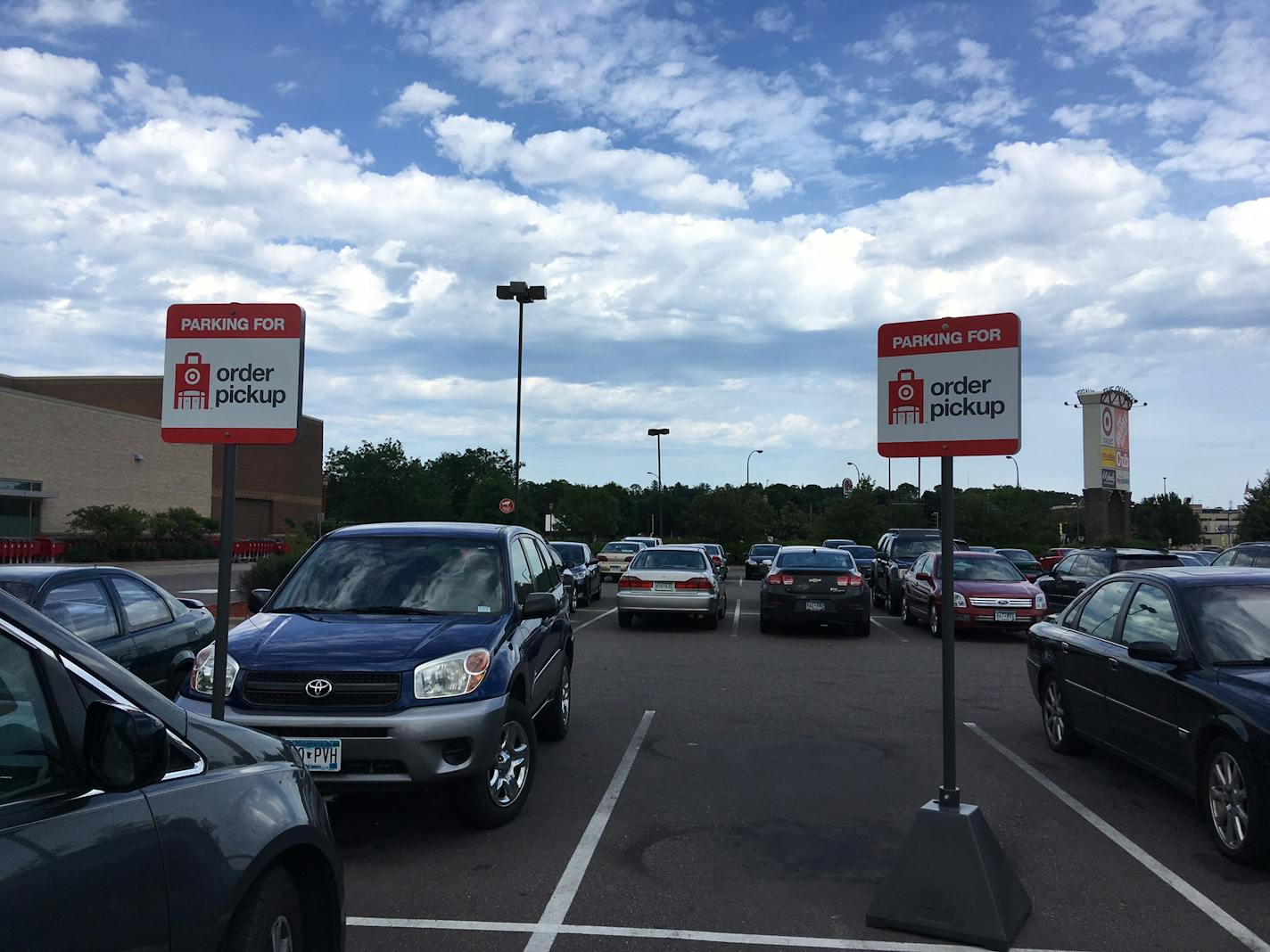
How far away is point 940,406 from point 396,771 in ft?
11.0

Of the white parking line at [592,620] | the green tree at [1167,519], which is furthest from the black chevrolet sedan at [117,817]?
the green tree at [1167,519]

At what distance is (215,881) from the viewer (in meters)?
2.62

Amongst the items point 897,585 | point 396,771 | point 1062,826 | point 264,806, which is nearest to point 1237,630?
point 1062,826

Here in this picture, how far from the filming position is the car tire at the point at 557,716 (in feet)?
26.4

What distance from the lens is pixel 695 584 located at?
17.8 m

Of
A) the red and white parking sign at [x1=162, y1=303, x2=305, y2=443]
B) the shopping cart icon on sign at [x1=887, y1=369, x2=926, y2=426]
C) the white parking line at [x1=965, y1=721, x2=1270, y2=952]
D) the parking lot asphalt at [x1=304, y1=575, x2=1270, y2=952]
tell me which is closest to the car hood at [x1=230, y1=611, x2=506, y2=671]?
the parking lot asphalt at [x1=304, y1=575, x2=1270, y2=952]

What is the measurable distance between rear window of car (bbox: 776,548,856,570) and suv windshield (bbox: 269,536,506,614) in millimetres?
11012

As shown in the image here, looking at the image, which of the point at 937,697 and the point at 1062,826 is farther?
the point at 937,697

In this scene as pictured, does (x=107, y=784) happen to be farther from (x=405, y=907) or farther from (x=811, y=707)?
(x=811, y=707)

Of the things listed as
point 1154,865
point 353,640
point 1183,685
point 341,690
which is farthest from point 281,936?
point 1183,685

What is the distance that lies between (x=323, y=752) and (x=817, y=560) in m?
13.3

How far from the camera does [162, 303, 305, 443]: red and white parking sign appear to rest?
209 inches

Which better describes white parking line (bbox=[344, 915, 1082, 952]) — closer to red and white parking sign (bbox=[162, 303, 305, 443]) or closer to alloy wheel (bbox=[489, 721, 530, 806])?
alloy wheel (bbox=[489, 721, 530, 806])

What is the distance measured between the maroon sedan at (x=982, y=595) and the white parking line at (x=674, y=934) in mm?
12474
